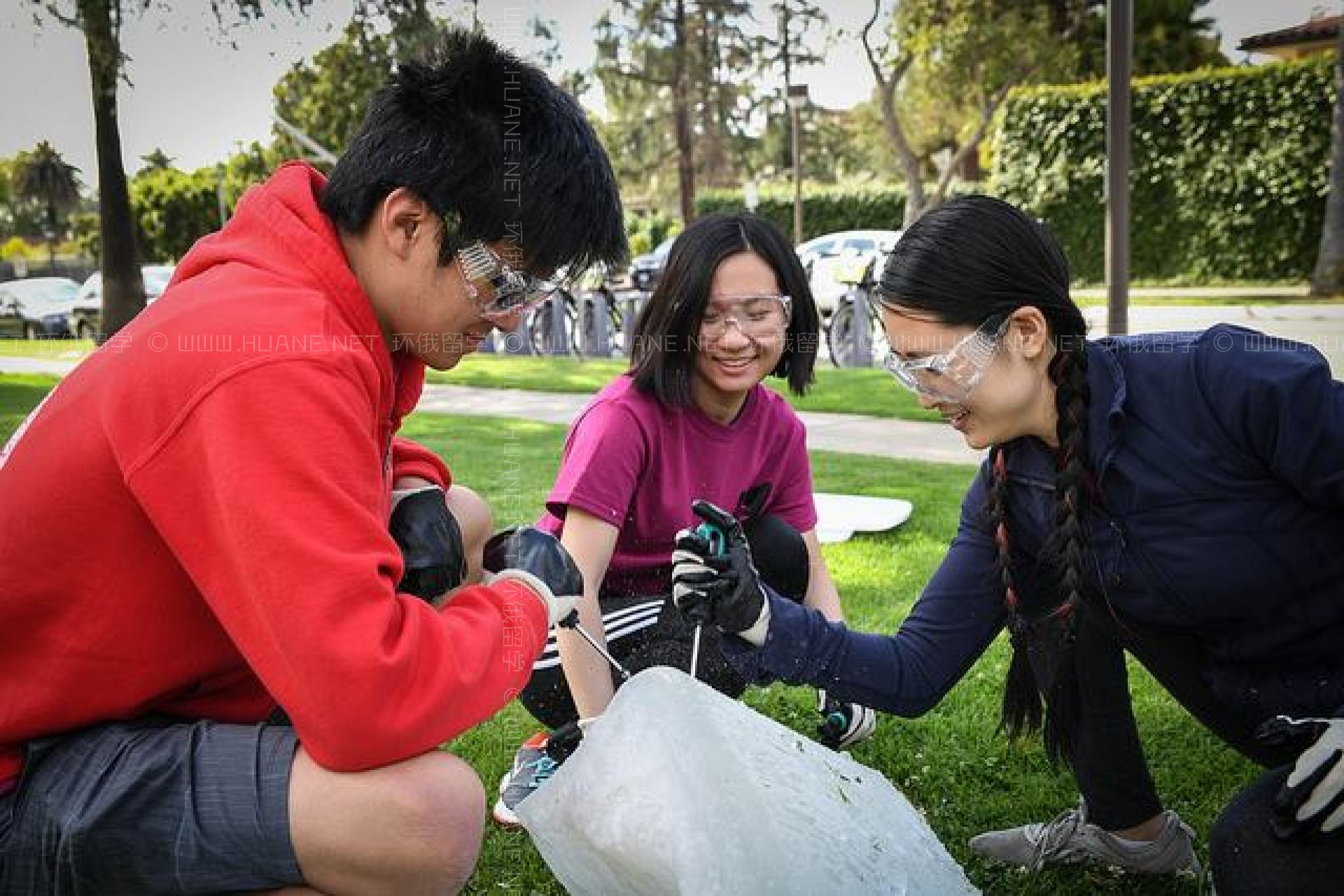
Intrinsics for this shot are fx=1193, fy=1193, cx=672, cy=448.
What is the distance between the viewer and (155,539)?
1453 millimetres

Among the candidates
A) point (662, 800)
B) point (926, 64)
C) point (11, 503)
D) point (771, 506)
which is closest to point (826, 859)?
point (662, 800)

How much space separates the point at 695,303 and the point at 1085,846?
1.37 m

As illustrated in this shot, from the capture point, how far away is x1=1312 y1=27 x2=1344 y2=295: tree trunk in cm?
1534

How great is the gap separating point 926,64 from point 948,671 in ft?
72.6

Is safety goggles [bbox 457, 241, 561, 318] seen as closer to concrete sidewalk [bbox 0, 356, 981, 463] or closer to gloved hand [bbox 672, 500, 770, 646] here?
gloved hand [bbox 672, 500, 770, 646]

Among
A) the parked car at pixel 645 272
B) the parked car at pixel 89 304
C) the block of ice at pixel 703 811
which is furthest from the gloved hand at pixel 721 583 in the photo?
the parked car at pixel 89 304

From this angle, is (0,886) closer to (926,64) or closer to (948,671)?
(948,671)

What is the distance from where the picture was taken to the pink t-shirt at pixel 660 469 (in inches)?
101

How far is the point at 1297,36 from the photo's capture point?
67.8 ft

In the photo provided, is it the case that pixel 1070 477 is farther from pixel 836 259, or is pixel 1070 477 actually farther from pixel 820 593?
pixel 836 259

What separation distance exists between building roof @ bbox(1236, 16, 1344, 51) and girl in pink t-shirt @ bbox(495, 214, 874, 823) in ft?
67.4

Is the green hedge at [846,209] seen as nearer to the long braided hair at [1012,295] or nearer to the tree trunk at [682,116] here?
the tree trunk at [682,116]

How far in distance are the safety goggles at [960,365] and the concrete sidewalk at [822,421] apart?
4029mm

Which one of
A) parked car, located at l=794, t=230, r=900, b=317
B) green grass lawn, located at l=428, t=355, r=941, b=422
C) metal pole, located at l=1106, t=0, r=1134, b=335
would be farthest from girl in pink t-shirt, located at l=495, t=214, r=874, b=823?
parked car, located at l=794, t=230, r=900, b=317
